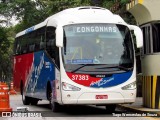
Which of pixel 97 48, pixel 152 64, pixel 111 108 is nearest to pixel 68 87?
pixel 97 48

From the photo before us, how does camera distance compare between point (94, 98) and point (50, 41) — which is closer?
point (94, 98)

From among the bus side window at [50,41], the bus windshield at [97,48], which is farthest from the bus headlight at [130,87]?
the bus side window at [50,41]

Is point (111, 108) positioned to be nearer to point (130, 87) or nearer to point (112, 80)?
point (130, 87)

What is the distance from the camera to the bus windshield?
14688 mm

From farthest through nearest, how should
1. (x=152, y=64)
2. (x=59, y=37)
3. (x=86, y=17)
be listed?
(x=152, y=64), (x=86, y=17), (x=59, y=37)

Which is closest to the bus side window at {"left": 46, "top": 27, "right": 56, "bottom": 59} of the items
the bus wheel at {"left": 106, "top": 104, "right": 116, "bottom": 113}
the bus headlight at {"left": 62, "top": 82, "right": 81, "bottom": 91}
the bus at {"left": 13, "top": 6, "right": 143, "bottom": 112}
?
the bus at {"left": 13, "top": 6, "right": 143, "bottom": 112}

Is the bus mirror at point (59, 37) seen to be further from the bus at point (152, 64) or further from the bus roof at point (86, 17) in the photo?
the bus at point (152, 64)

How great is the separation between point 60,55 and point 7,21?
3130cm

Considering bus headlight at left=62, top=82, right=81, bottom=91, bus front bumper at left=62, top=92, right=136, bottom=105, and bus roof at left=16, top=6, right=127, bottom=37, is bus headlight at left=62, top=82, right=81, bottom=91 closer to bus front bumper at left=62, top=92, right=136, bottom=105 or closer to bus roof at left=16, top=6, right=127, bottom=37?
bus front bumper at left=62, top=92, right=136, bottom=105

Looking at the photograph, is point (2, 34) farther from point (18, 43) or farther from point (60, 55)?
point (60, 55)

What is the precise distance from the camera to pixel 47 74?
17.2 m

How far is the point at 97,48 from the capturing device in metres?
14.9

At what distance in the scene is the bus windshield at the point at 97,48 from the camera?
48.2ft

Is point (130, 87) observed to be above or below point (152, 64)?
below
